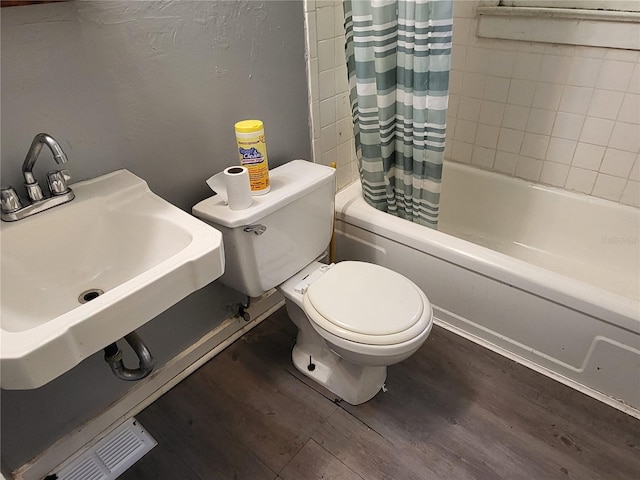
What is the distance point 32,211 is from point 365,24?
1104 millimetres

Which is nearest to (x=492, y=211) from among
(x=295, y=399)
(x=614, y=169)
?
(x=614, y=169)

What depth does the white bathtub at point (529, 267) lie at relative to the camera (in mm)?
1360

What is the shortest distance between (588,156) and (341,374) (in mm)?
1316

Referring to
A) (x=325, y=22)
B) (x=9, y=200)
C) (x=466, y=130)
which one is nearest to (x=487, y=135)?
(x=466, y=130)

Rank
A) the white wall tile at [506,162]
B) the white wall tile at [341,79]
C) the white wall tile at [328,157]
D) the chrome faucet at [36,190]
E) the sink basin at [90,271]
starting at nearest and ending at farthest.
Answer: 1. the sink basin at [90,271]
2. the chrome faucet at [36,190]
3. the white wall tile at [341,79]
4. the white wall tile at [328,157]
5. the white wall tile at [506,162]

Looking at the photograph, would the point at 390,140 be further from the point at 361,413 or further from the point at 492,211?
the point at 361,413

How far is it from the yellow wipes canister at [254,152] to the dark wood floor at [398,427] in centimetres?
71

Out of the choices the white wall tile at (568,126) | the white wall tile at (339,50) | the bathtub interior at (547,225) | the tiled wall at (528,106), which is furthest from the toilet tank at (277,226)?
the white wall tile at (568,126)

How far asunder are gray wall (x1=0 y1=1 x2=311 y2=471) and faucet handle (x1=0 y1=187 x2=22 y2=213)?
7 cm

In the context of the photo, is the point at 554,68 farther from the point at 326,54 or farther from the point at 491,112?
the point at 326,54

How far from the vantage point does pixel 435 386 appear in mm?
1521

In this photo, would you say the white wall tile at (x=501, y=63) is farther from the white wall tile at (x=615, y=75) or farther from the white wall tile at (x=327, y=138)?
the white wall tile at (x=327, y=138)

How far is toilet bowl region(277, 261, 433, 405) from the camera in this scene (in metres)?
1.20

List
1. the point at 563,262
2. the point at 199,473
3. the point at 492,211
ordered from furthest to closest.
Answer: the point at 492,211 → the point at 563,262 → the point at 199,473
